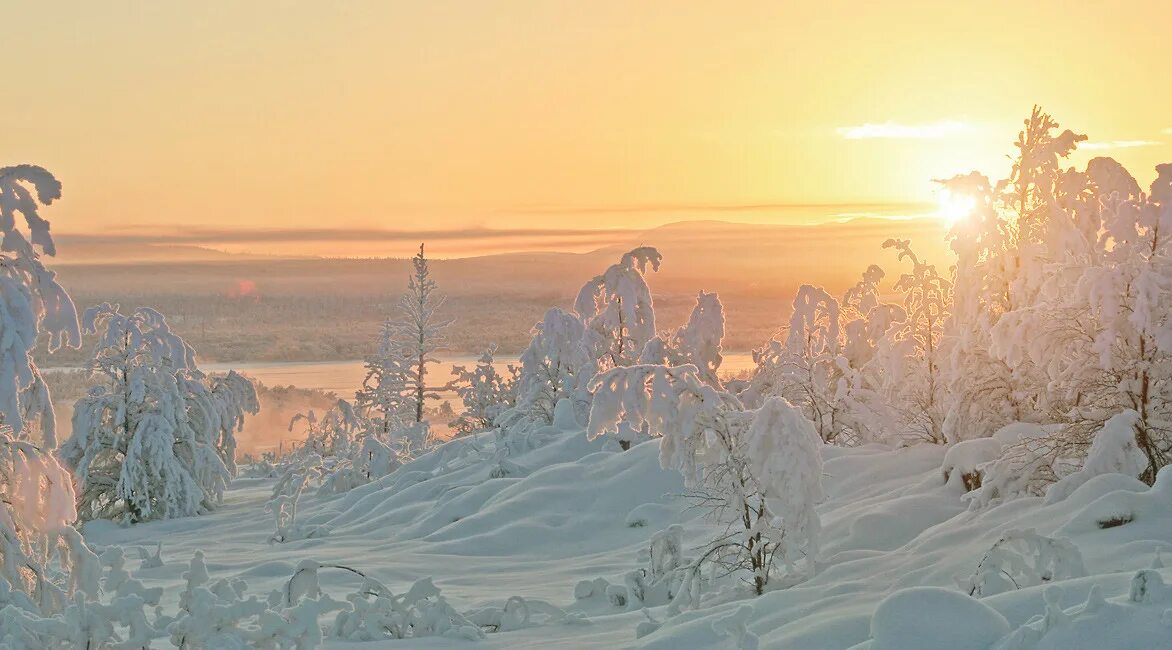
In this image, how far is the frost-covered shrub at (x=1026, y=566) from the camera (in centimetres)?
605

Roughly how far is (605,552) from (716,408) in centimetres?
444

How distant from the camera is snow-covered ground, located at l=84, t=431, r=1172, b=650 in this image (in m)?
5.06

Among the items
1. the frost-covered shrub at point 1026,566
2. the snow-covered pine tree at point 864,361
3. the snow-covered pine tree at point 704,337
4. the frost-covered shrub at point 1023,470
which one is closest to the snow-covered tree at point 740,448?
the frost-covered shrub at point 1026,566

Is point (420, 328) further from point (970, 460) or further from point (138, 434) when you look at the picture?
point (970, 460)

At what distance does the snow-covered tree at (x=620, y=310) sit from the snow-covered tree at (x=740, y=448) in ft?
40.9

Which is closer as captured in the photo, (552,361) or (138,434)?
(138,434)

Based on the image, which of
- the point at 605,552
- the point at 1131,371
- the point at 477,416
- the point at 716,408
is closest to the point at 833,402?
the point at 605,552

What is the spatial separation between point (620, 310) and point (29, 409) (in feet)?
51.9

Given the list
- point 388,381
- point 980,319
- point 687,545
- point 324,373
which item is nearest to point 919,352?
point 980,319

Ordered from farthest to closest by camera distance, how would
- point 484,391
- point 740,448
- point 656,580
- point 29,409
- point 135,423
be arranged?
point 484,391 < point 135,423 < point 656,580 < point 740,448 < point 29,409

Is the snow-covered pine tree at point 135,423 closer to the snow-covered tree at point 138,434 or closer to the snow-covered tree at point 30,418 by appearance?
the snow-covered tree at point 138,434

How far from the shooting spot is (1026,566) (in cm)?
621

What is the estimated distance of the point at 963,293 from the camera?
1379 cm

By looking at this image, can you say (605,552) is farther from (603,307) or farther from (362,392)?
(362,392)
